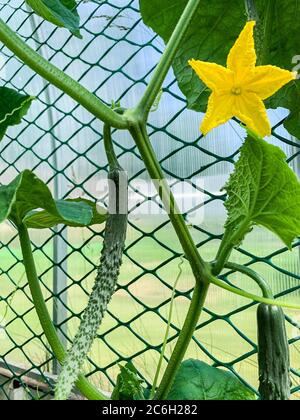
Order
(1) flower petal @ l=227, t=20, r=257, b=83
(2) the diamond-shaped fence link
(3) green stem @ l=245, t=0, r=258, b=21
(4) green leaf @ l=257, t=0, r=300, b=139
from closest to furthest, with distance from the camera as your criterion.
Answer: (1) flower petal @ l=227, t=20, r=257, b=83 → (3) green stem @ l=245, t=0, r=258, b=21 → (4) green leaf @ l=257, t=0, r=300, b=139 → (2) the diamond-shaped fence link

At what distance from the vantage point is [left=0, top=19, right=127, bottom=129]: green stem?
1.61ft

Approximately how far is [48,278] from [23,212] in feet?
4.41

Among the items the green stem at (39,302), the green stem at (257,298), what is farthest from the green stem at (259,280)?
the green stem at (39,302)

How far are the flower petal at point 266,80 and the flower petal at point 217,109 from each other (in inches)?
0.8

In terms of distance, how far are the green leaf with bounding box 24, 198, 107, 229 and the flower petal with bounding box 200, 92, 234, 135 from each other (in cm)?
19

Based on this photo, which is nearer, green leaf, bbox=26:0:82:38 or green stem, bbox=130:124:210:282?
green stem, bbox=130:124:210:282

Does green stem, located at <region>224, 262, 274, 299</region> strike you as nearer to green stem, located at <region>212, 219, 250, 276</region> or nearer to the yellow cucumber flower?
green stem, located at <region>212, 219, 250, 276</region>

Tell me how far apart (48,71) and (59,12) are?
0.73ft

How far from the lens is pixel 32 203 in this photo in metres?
0.60

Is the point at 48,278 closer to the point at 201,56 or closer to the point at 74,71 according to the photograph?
the point at 74,71

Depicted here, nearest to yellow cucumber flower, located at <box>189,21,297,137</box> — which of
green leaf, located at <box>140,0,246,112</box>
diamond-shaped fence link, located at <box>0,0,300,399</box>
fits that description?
green leaf, located at <box>140,0,246,112</box>

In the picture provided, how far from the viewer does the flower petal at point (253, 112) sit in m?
0.45
